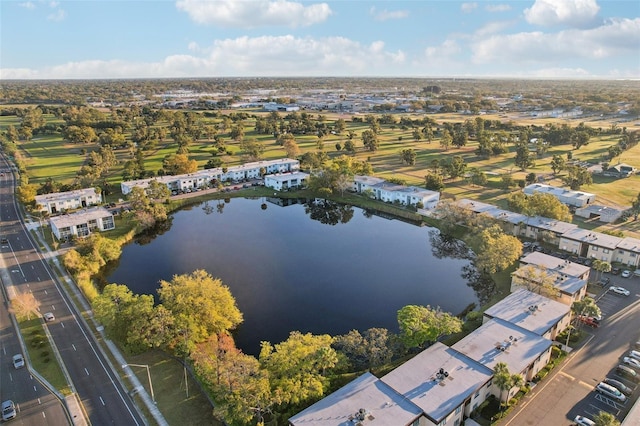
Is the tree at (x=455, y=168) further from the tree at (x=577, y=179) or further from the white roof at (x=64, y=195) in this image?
the white roof at (x=64, y=195)

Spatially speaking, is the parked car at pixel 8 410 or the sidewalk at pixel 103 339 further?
the sidewalk at pixel 103 339

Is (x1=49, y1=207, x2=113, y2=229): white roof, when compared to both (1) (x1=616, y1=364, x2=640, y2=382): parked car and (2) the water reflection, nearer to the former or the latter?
(2) the water reflection

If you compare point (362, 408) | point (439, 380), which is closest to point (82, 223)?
point (362, 408)

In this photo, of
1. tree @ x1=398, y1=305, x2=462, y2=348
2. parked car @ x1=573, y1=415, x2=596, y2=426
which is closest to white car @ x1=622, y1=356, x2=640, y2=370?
parked car @ x1=573, y1=415, x2=596, y2=426

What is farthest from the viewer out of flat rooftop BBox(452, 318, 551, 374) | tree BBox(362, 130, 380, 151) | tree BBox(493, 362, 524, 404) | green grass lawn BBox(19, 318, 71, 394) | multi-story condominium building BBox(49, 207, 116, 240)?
tree BBox(362, 130, 380, 151)

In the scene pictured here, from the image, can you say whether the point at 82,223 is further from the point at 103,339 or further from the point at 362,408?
the point at 362,408

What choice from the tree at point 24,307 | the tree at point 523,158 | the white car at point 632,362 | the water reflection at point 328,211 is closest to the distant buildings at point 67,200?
the tree at point 24,307
